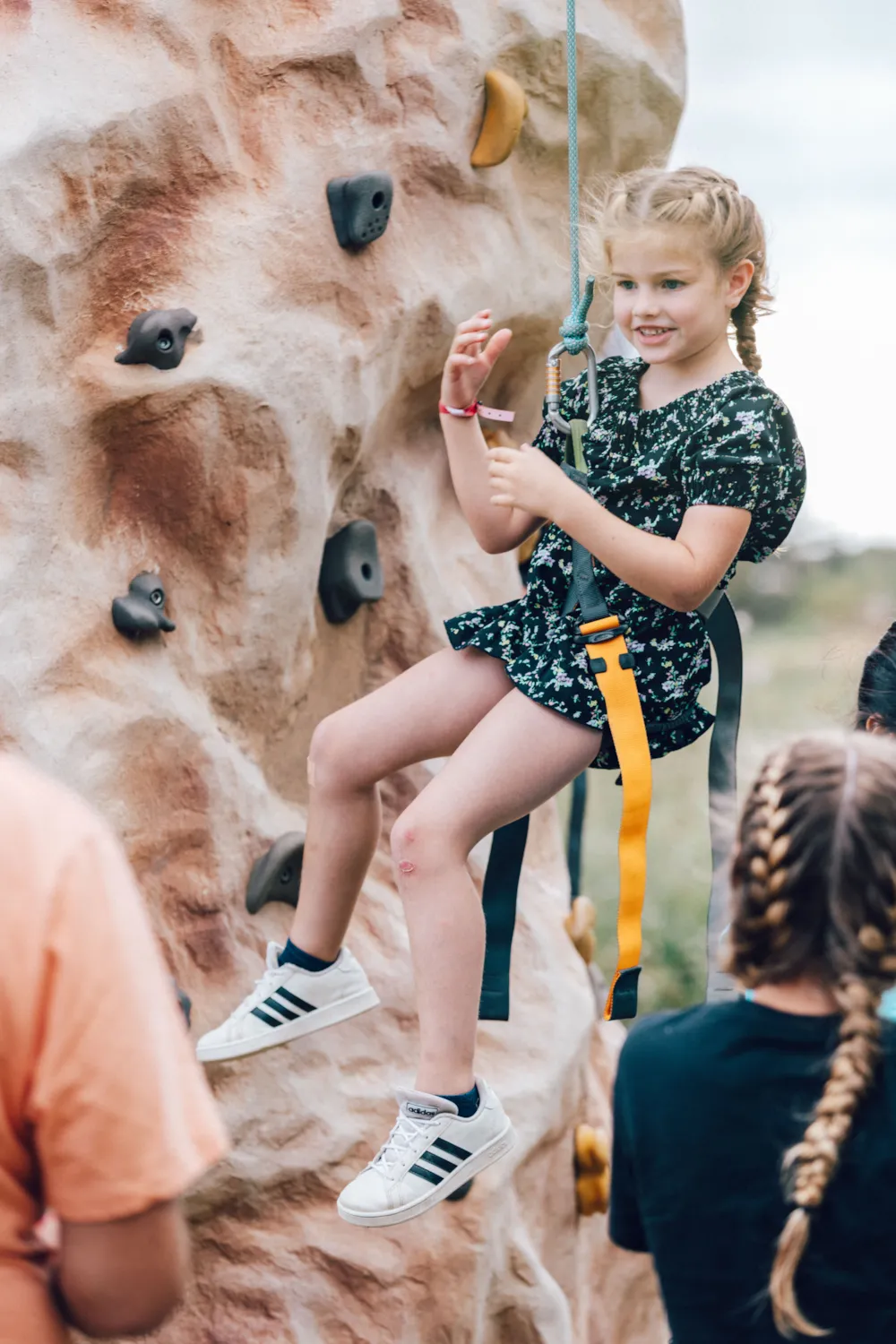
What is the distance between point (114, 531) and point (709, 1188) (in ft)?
5.36

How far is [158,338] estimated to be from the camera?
249 centimetres

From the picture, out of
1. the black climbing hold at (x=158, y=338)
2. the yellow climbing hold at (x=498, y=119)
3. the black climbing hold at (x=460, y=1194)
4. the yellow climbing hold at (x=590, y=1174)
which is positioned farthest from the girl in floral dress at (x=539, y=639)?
the yellow climbing hold at (x=590, y=1174)

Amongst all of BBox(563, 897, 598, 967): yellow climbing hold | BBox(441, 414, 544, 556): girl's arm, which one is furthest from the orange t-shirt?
BBox(563, 897, 598, 967): yellow climbing hold

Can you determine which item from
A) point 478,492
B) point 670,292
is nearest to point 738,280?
point 670,292

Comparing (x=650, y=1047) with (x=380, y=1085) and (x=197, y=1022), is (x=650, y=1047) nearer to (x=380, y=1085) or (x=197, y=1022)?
(x=197, y=1022)

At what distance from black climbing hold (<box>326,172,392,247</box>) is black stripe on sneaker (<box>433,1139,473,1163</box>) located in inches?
64.7

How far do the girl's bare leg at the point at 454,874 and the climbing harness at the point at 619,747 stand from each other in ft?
0.41

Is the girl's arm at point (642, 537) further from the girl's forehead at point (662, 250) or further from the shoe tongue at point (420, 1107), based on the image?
the shoe tongue at point (420, 1107)

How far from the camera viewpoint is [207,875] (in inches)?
106

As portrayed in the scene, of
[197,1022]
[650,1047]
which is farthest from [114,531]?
[650,1047]

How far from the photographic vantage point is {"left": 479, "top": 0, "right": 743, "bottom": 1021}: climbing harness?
220 centimetres

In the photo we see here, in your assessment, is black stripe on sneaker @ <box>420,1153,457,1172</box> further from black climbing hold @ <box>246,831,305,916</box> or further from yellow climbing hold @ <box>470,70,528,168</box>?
yellow climbing hold @ <box>470,70,528,168</box>

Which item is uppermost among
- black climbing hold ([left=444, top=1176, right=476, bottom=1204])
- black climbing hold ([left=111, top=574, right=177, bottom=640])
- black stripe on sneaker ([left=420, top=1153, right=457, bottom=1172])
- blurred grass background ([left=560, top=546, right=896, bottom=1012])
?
black climbing hold ([left=111, top=574, right=177, bottom=640])

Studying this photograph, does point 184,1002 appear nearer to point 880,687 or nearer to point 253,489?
point 253,489
